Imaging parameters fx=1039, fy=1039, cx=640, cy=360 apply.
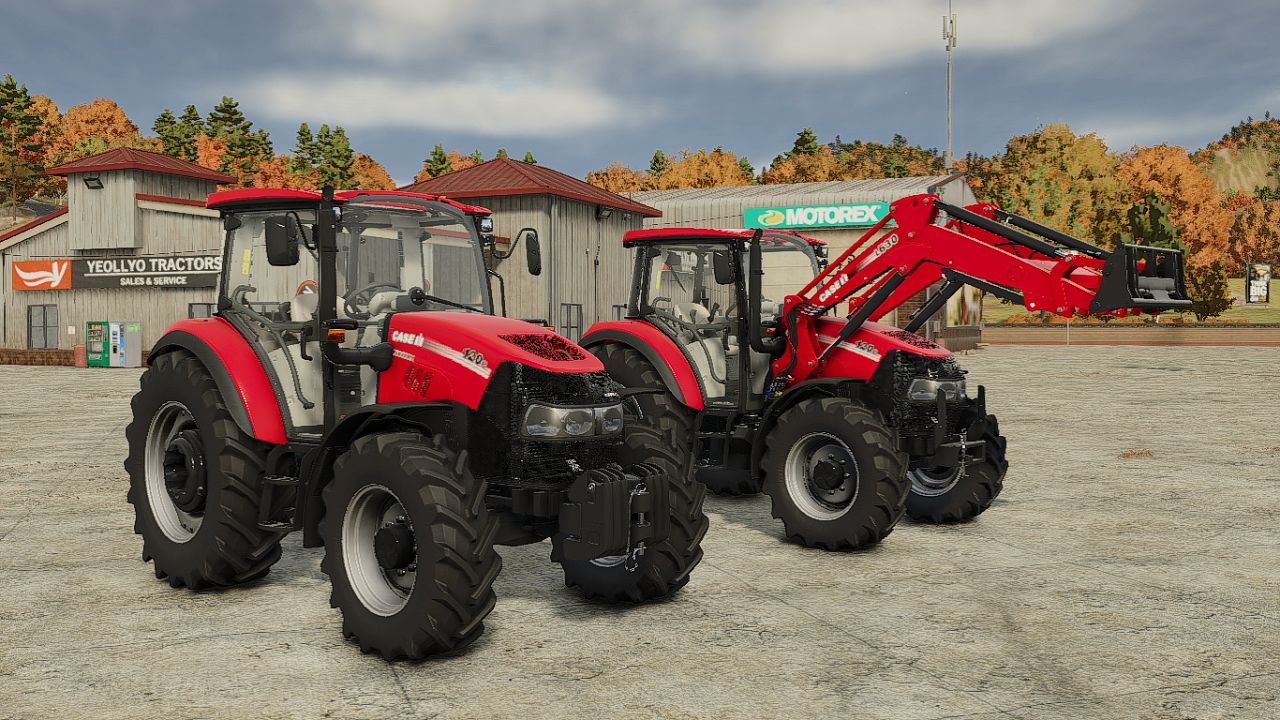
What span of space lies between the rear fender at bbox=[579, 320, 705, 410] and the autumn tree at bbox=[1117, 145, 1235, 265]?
7238cm

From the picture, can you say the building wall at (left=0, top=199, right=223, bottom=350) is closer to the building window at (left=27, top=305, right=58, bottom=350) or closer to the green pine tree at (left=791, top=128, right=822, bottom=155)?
the building window at (left=27, top=305, right=58, bottom=350)

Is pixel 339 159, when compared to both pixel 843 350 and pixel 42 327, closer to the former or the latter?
pixel 42 327

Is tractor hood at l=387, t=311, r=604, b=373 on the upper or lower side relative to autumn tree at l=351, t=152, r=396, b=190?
lower

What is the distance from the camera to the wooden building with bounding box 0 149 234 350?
3244 centimetres

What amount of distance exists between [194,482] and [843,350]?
5116 millimetres

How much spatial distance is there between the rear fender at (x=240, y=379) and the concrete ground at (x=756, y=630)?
1087 mm

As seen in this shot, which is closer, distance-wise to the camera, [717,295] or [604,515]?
[604,515]

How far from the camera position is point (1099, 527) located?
28.9 ft

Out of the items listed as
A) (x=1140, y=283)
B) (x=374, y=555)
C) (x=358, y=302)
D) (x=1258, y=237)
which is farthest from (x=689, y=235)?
(x=1258, y=237)

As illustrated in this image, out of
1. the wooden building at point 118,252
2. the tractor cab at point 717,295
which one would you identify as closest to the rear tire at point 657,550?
the tractor cab at point 717,295

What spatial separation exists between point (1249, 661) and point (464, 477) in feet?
13.5

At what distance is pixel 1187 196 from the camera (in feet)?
241

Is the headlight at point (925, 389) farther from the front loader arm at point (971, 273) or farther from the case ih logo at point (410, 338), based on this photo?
the case ih logo at point (410, 338)

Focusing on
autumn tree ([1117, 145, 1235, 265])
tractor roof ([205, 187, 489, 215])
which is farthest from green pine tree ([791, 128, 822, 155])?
tractor roof ([205, 187, 489, 215])
